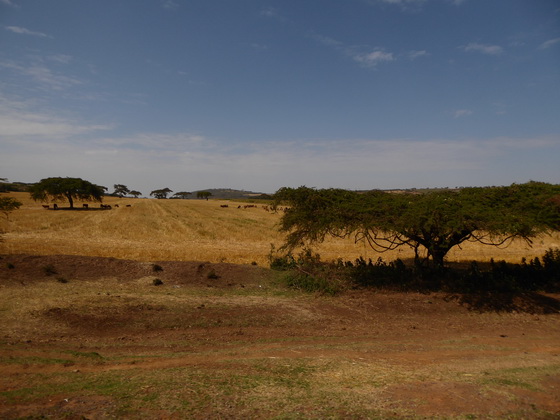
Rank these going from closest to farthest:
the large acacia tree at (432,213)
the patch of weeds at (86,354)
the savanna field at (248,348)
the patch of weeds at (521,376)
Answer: the savanna field at (248,348)
the patch of weeds at (521,376)
the patch of weeds at (86,354)
the large acacia tree at (432,213)

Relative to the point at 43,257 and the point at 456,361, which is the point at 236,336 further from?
the point at 43,257

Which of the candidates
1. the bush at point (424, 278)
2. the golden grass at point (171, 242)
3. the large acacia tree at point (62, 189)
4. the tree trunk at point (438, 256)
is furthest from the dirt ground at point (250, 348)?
the large acacia tree at point (62, 189)

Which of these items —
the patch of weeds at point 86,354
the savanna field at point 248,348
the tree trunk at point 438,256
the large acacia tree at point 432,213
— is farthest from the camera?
the tree trunk at point 438,256

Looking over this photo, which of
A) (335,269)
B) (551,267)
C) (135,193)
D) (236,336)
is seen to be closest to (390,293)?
(335,269)

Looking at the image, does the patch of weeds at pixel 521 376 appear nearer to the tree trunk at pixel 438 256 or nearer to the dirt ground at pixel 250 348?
the dirt ground at pixel 250 348

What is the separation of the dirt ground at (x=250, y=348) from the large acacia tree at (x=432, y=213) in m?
2.59

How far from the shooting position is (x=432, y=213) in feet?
40.2

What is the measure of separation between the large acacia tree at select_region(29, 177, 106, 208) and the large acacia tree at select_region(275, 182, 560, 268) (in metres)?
50.0

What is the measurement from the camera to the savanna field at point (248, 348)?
518 cm

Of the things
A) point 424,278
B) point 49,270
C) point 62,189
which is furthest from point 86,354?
point 62,189

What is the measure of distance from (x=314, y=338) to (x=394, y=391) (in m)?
3.38

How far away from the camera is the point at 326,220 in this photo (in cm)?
1390

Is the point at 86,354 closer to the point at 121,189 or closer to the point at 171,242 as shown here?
the point at 171,242

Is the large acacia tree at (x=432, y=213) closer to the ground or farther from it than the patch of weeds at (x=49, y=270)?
farther from it
